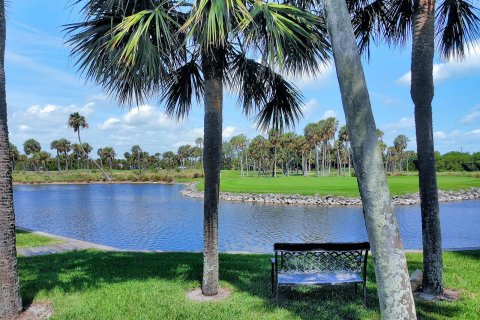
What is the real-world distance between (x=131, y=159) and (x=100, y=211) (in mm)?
109868

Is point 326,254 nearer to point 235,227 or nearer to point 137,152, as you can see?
point 235,227

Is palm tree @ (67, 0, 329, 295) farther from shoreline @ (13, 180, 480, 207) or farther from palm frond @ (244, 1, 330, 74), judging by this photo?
shoreline @ (13, 180, 480, 207)

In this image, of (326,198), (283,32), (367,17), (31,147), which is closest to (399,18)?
(367,17)

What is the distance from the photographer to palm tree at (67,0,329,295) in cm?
511

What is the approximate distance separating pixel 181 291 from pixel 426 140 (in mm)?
4589

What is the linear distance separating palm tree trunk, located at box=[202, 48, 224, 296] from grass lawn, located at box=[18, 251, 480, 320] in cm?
75

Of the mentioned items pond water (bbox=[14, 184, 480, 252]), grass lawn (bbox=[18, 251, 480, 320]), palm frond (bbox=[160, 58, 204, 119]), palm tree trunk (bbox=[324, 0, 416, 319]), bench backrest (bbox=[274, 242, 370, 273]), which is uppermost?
palm frond (bbox=[160, 58, 204, 119])

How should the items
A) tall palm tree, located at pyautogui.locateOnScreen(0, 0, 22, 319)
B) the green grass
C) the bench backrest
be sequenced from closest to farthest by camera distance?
tall palm tree, located at pyautogui.locateOnScreen(0, 0, 22, 319) → the bench backrest → the green grass

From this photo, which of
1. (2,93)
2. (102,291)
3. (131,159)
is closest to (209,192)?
(102,291)

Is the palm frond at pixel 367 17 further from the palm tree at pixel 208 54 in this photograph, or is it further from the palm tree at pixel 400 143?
the palm tree at pixel 400 143

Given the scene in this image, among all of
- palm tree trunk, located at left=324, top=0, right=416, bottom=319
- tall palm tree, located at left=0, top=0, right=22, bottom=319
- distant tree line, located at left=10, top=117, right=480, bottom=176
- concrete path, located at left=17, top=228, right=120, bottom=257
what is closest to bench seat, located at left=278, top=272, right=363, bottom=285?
palm tree trunk, located at left=324, top=0, right=416, bottom=319

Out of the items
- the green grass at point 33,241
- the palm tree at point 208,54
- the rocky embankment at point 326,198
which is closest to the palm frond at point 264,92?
the palm tree at point 208,54

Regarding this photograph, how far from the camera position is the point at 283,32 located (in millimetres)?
5094

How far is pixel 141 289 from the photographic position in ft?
21.7
